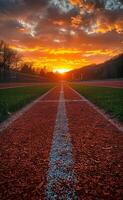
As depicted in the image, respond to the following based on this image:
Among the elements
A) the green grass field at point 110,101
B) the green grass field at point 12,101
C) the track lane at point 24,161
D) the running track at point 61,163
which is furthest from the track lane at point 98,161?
the green grass field at point 12,101

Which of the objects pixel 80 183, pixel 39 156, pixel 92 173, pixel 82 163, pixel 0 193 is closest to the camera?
pixel 0 193

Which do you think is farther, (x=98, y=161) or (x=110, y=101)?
(x=110, y=101)

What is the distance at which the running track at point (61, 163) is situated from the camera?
3.70 m

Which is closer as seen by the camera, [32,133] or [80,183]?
[80,183]

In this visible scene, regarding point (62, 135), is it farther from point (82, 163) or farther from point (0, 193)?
point (0, 193)

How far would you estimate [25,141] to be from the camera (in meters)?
6.85

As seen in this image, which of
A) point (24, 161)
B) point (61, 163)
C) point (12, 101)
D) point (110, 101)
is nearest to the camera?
point (61, 163)

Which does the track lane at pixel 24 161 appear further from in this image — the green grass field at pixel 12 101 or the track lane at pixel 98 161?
the green grass field at pixel 12 101

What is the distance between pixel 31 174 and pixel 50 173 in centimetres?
36

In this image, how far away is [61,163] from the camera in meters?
4.92

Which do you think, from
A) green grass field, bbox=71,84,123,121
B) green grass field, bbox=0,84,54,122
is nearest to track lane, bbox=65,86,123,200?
green grass field, bbox=71,84,123,121

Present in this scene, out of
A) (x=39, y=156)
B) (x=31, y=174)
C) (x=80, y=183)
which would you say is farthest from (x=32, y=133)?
(x=80, y=183)

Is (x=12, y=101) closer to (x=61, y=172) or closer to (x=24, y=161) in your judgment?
(x=24, y=161)

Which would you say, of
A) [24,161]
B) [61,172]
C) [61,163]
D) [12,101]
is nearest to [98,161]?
[61,163]
